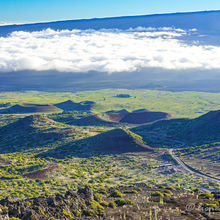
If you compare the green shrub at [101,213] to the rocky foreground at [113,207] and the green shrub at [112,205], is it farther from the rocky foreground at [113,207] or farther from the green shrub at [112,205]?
the green shrub at [112,205]

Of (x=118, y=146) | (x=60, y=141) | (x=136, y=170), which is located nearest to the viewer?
(x=136, y=170)

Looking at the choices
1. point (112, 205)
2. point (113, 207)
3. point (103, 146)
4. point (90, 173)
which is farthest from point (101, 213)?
point (103, 146)

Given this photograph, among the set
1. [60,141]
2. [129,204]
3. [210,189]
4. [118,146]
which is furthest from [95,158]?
[129,204]

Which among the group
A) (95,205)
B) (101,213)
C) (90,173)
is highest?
(101,213)

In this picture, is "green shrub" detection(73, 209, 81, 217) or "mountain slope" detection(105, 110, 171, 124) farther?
"mountain slope" detection(105, 110, 171, 124)

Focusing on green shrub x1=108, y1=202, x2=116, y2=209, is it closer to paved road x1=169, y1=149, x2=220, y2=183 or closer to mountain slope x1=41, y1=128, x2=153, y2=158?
paved road x1=169, y1=149, x2=220, y2=183

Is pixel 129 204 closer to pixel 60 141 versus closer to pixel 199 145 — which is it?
pixel 199 145

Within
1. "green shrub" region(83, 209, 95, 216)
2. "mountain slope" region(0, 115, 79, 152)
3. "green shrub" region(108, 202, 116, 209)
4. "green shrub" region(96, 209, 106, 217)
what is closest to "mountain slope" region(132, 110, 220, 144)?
"mountain slope" region(0, 115, 79, 152)

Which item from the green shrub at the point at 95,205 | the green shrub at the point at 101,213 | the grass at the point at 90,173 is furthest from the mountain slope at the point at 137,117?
the green shrub at the point at 101,213

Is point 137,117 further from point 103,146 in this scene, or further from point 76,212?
point 76,212
